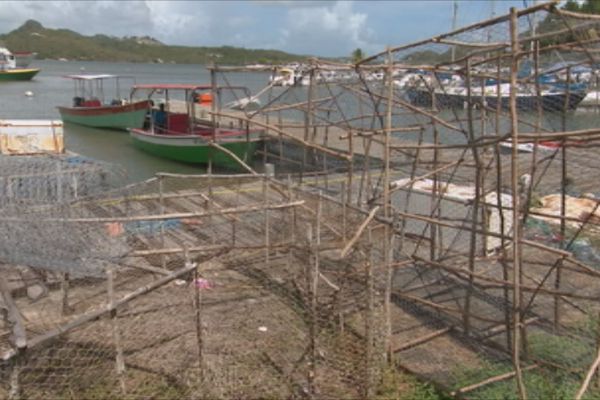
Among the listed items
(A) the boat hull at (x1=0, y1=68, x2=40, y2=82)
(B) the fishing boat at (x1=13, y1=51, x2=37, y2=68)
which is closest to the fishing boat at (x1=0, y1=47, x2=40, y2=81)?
(A) the boat hull at (x1=0, y1=68, x2=40, y2=82)

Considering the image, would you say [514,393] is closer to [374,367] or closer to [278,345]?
[374,367]

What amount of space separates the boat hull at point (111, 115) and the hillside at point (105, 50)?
357 feet

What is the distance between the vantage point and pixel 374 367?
534 centimetres

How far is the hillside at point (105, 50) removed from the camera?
152 metres

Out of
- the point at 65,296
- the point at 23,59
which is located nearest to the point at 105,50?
the point at 23,59

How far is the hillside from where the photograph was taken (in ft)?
498

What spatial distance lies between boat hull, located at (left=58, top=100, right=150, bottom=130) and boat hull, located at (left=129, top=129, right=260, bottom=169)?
4200 millimetres

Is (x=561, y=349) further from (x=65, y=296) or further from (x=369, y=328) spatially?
(x=65, y=296)

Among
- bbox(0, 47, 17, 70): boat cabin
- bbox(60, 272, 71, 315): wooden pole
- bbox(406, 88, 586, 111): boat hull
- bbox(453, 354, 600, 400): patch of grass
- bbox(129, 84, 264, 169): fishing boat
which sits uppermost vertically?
bbox(0, 47, 17, 70): boat cabin

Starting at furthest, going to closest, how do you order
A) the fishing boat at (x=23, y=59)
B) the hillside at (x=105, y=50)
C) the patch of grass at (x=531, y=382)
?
the hillside at (x=105, y=50) < the fishing boat at (x=23, y=59) < the patch of grass at (x=531, y=382)

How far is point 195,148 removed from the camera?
779 inches

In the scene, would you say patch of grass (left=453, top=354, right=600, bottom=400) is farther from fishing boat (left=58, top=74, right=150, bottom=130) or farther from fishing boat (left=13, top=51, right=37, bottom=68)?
fishing boat (left=13, top=51, right=37, bottom=68)

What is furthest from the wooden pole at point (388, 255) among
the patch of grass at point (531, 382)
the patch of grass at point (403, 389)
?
the patch of grass at point (531, 382)

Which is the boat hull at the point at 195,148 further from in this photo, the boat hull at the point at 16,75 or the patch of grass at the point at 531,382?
the boat hull at the point at 16,75
